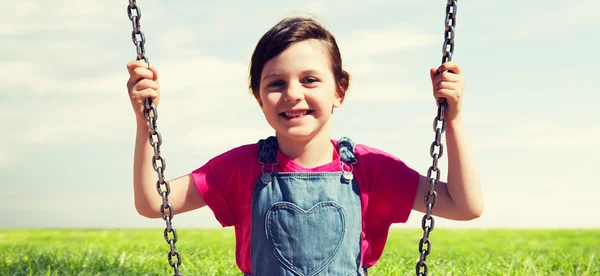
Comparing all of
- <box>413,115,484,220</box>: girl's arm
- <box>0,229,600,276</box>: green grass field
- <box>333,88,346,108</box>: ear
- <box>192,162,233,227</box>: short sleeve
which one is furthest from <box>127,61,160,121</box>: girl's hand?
<box>0,229,600,276</box>: green grass field

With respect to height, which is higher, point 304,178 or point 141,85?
point 141,85

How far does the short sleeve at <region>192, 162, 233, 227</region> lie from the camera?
3.38 metres

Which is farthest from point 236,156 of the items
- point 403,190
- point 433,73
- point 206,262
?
point 206,262

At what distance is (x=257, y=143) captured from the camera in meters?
3.52

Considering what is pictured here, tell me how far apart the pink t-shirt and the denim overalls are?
0.30ft

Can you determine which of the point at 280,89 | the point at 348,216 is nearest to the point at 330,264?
the point at 348,216

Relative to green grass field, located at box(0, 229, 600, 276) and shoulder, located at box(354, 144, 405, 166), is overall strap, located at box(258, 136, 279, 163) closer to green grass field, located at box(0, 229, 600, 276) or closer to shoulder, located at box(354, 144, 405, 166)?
shoulder, located at box(354, 144, 405, 166)

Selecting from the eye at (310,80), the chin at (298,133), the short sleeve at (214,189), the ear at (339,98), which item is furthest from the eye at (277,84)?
the short sleeve at (214,189)

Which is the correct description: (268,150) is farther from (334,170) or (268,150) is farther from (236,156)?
(334,170)

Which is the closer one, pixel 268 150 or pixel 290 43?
pixel 290 43

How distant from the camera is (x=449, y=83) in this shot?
304cm

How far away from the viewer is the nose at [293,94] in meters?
3.10

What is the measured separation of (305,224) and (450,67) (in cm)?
101

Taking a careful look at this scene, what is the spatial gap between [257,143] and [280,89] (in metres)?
0.44
